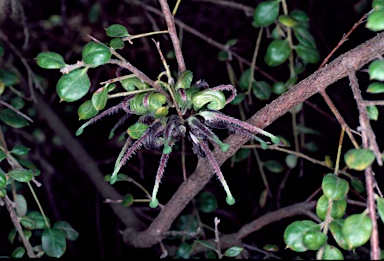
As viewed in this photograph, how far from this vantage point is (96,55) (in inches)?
23.9

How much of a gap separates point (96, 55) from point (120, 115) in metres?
0.79

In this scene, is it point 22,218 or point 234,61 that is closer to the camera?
point 22,218

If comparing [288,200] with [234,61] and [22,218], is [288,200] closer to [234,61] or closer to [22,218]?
[234,61]

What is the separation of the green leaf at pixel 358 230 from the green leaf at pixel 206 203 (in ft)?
2.03

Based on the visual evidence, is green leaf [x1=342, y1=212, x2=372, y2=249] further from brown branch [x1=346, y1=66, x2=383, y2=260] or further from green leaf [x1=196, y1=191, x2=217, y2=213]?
green leaf [x1=196, y1=191, x2=217, y2=213]

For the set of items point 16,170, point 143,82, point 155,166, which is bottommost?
point 155,166

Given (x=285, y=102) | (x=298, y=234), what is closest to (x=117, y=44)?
(x=285, y=102)

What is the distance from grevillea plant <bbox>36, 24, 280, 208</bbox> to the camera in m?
0.62

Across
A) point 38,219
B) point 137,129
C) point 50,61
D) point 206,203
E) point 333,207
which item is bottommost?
point 206,203

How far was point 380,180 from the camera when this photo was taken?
3.67ft

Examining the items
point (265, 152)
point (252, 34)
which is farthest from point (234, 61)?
point (265, 152)

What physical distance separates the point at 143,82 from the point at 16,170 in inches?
10.7

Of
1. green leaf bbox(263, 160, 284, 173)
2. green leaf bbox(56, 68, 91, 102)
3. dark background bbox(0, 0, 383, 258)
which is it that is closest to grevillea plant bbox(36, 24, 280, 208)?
green leaf bbox(56, 68, 91, 102)

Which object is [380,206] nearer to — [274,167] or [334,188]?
[334,188]
